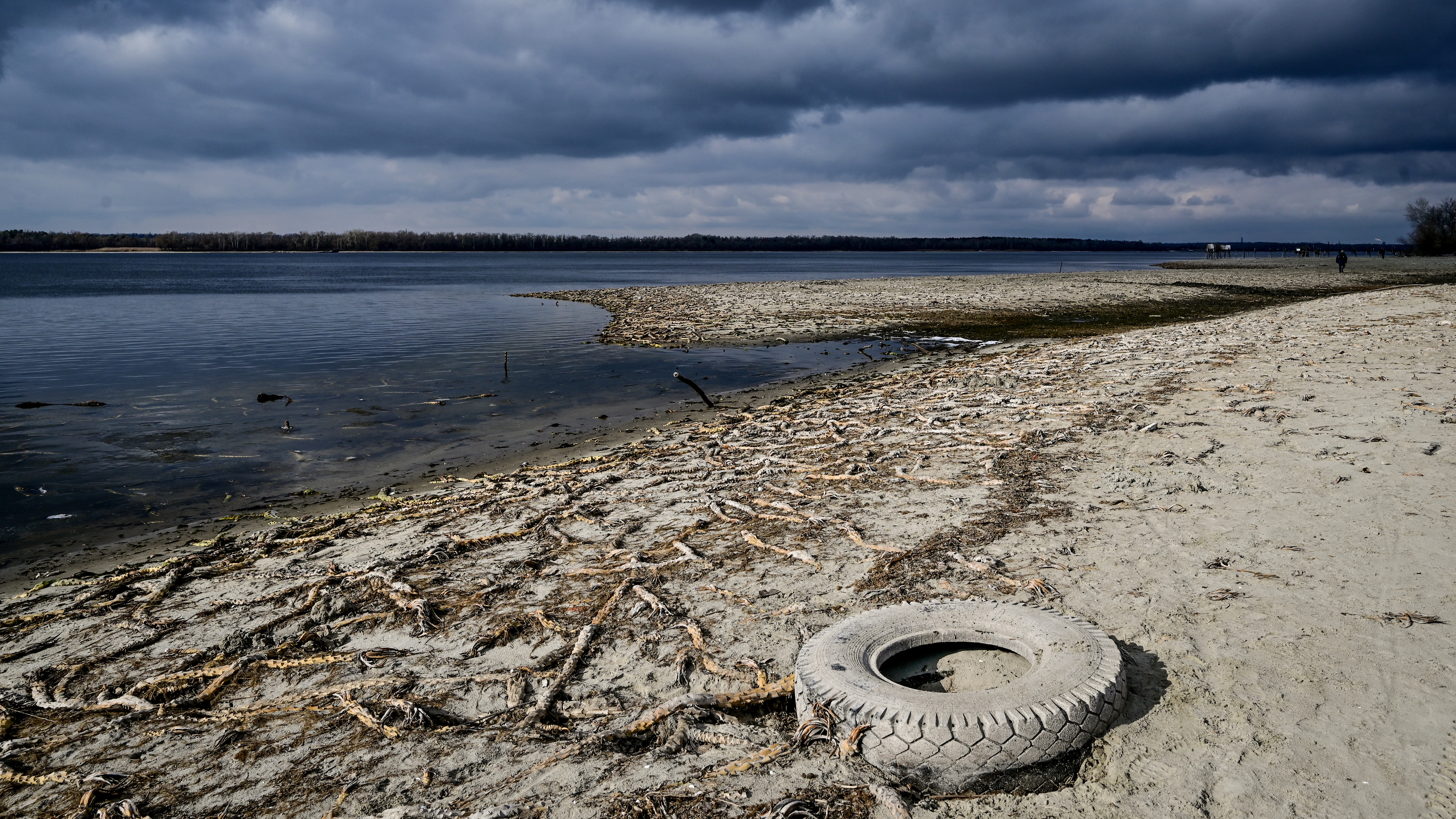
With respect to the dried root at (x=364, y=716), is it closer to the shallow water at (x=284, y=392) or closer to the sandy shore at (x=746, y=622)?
the sandy shore at (x=746, y=622)

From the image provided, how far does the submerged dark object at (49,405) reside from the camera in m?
18.5

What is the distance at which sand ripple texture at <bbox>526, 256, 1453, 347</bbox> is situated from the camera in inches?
1294

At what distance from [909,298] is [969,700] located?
148 ft

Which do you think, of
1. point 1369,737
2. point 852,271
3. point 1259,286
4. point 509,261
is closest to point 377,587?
point 1369,737

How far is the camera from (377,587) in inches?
279

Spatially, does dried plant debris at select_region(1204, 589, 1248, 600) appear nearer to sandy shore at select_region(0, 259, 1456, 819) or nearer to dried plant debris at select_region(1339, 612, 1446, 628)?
sandy shore at select_region(0, 259, 1456, 819)

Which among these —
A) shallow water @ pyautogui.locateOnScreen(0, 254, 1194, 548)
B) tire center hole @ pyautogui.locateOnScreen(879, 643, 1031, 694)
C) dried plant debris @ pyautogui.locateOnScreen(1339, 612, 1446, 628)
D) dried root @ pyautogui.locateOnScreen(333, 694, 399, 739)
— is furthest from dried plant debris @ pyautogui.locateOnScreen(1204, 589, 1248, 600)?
shallow water @ pyautogui.locateOnScreen(0, 254, 1194, 548)

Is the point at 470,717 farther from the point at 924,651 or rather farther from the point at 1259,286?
the point at 1259,286

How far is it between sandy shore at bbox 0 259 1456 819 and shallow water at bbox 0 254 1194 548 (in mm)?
3219

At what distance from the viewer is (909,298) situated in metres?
47.1

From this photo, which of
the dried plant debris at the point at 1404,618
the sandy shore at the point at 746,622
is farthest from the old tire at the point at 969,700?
the dried plant debris at the point at 1404,618

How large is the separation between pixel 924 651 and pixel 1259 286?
58.2 metres

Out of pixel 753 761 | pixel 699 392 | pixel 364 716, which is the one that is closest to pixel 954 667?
pixel 753 761

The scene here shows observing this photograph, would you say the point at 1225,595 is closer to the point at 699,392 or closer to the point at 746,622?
the point at 746,622
